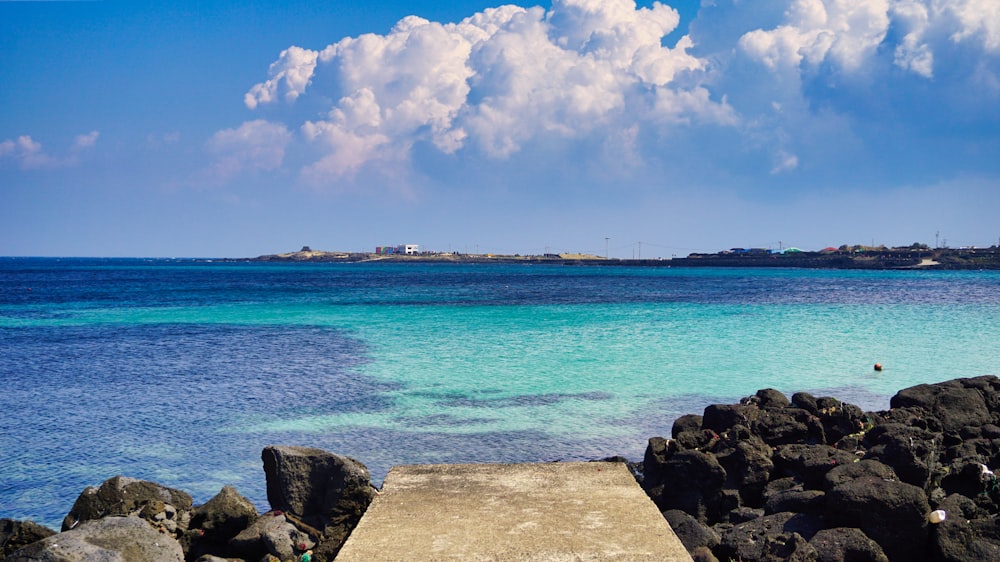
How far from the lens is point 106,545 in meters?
5.13

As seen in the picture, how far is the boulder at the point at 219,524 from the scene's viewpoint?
7281 mm

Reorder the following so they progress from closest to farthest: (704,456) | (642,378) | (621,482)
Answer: (621,482) < (704,456) < (642,378)

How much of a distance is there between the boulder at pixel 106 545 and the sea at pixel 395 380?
4595 millimetres

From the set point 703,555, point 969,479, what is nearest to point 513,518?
point 703,555

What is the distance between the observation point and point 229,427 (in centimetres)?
1401

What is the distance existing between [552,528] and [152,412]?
43.6 ft

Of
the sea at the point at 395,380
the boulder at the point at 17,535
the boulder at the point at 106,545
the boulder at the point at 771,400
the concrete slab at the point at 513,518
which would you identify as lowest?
the sea at the point at 395,380

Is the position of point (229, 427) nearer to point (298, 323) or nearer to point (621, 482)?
point (621, 482)

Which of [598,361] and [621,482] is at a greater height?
[621,482]

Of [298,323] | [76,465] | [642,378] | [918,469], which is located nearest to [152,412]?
[76,465]

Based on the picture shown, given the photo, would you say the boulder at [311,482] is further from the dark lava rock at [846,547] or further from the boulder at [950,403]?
the boulder at [950,403]

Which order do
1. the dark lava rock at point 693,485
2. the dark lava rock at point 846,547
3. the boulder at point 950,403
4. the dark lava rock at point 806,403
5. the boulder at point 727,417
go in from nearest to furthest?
1. the dark lava rock at point 846,547
2. the dark lava rock at point 693,485
3. the boulder at point 727,417
4. the boulder at point 950,403
5. the dark lava rock at point 806,403

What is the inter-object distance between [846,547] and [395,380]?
1370cm

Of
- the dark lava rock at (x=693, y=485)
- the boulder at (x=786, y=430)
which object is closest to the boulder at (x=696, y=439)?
the boulder at (x=786, y=430)
